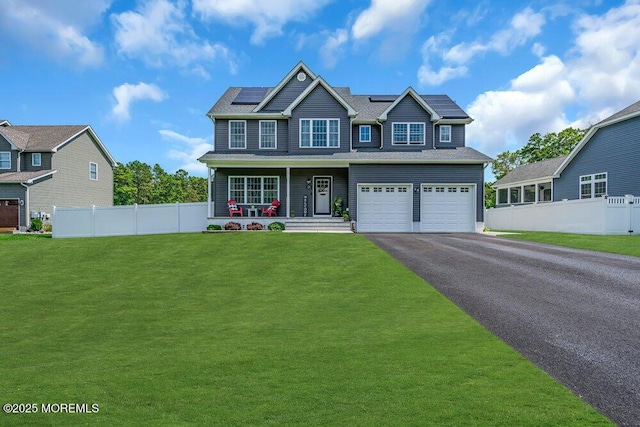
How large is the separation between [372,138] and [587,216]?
493 inches

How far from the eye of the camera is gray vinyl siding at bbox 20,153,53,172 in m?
30.9

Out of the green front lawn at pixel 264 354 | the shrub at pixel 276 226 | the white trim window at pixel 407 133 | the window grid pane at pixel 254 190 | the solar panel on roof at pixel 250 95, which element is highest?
the solar panel on roof at pixel 250 95

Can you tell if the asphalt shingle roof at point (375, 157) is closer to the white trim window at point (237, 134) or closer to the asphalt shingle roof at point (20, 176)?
the white trim window at point (237, 134)

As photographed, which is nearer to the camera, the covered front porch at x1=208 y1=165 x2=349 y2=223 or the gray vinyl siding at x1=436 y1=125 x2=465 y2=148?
the covered front porch at x1=208 y1=165 x2=349 y2=223

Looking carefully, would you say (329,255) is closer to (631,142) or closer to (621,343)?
(621,343)

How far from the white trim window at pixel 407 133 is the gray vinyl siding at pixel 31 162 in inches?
1027

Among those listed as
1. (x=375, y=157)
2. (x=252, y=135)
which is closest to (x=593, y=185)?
(x=375, y=157)

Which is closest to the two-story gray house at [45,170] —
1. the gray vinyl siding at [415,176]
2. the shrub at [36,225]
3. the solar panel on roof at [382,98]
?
the shrub at [36,225]

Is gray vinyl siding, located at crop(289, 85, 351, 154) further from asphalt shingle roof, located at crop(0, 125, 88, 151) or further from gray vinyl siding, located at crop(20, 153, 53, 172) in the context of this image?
gray vinyl siding, located at crop(20, 153, 53, 172)

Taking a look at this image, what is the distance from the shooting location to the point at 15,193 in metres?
28.8

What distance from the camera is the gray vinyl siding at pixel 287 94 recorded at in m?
24.6

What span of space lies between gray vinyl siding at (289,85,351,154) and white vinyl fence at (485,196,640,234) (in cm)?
1289

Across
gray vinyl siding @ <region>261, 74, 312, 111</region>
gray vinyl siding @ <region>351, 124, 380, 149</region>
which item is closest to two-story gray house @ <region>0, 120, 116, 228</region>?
gray vinyl siding @ <region>261, 74, 312, 111</region>

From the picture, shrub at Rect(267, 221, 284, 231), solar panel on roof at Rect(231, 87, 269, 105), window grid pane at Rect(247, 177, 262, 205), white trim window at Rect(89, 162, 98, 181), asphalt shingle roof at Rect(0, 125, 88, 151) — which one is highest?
solar panel on roof at Rect(231, 87, 269, 105)
